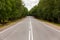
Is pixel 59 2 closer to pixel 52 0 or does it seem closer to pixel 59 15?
pixel 59 15

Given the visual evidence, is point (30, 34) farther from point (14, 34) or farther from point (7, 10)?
point (7, 10)

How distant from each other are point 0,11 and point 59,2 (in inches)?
838

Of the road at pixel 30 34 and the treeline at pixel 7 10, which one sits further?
the treeline at pixel 7 10

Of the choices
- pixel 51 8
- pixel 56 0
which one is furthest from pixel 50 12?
pixel 56 0

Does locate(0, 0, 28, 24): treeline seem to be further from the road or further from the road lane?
the road lane

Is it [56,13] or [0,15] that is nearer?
[0,15]

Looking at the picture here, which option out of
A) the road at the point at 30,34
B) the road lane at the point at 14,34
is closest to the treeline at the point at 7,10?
the road at the point at 30,34

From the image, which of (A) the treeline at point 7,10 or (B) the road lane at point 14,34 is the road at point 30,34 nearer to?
(B) the road lane at point 14,34

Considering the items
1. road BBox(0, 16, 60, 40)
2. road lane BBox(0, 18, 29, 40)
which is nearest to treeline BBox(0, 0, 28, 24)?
road BBox(0, 16, 60, 40)

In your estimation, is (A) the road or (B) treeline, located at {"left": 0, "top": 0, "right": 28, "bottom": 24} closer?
(A) the road

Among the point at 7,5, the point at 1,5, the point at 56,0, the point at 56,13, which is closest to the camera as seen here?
the point at 1,5

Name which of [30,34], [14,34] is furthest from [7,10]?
[30,34]

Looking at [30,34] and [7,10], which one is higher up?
[7,10]

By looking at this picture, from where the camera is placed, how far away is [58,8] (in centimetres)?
5600
